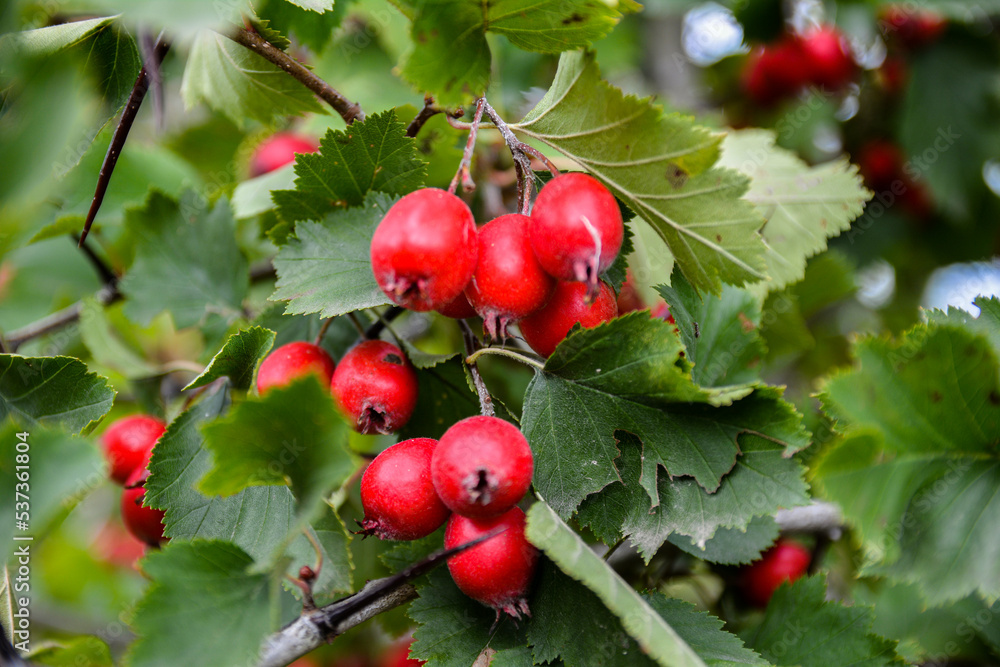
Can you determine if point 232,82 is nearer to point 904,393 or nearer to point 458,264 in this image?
point 458,264

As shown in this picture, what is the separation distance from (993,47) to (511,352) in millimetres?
2361

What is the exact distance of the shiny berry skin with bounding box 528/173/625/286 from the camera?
691mm

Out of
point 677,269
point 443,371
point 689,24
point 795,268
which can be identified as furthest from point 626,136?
point 689,24

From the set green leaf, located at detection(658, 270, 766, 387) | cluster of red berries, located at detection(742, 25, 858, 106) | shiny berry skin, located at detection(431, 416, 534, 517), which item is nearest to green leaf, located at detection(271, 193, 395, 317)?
shiny berry skin, located at detection(431, 416, 534, 517)

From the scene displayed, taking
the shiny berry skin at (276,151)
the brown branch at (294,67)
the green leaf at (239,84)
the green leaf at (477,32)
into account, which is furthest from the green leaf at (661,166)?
the shiny berry skin at (276,151)

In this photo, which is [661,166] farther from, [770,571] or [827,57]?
[827,57]

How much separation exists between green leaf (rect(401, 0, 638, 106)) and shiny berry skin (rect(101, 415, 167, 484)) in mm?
703

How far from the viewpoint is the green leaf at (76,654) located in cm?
90

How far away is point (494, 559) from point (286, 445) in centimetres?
25

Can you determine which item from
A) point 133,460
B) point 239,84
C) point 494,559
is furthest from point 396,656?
point 239,84

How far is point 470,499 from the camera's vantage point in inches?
27.2

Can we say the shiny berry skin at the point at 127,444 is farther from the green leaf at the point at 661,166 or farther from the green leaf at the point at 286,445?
the green leaf at the point at 661,166

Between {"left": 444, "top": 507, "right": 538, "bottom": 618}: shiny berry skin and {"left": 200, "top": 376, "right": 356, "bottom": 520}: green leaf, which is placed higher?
{"left": 200, "top": 376, "right": 356, "bottom": 520}: green leaf

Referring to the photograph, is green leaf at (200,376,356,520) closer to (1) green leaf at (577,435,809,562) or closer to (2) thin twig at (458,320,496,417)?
(2) thin twig at (458,320,496,417)
